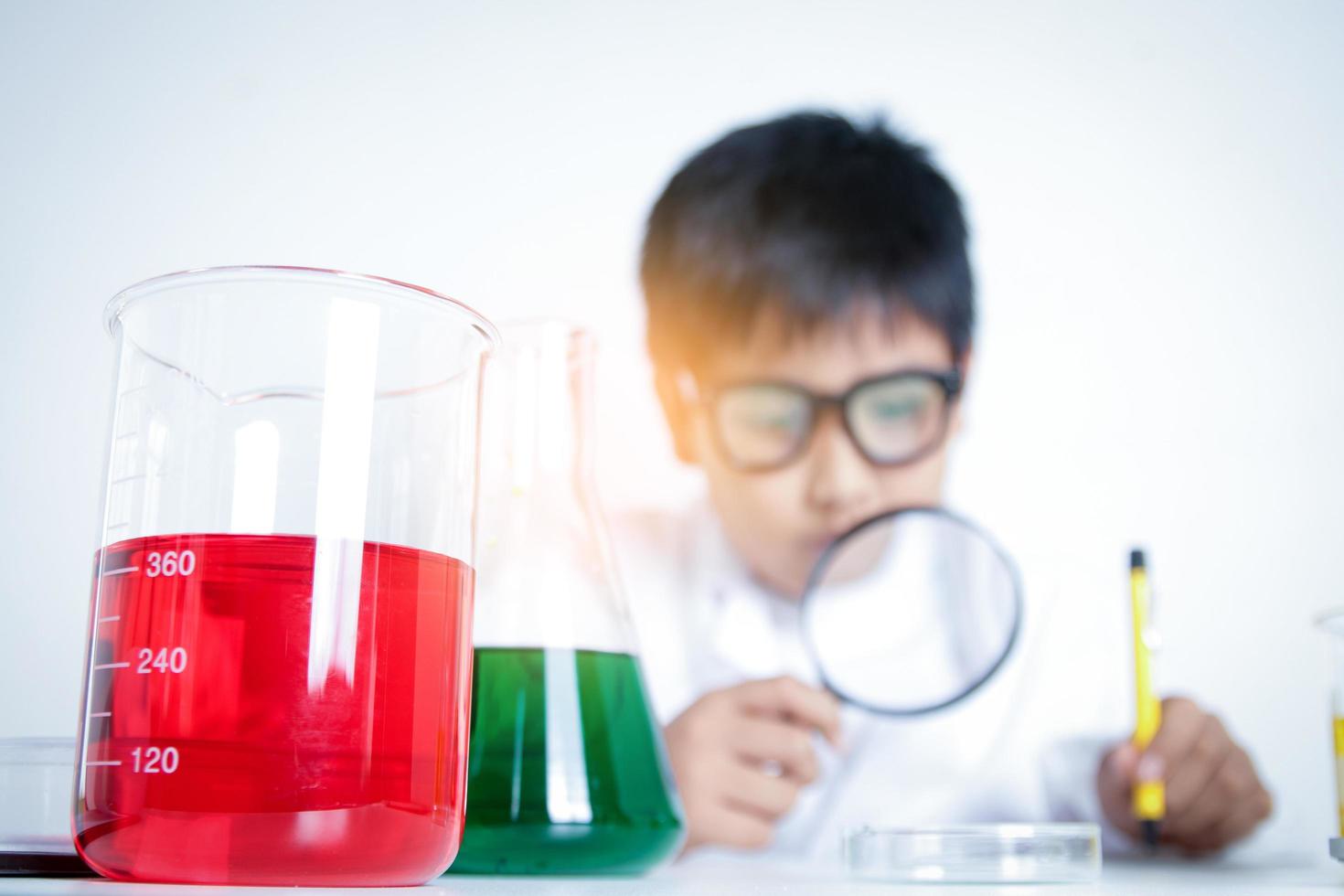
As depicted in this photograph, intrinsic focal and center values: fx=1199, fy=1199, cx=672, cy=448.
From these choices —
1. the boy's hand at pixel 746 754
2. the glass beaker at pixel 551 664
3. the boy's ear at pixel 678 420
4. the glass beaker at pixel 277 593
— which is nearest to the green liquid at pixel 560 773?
the glass beaker at pixel 551 664

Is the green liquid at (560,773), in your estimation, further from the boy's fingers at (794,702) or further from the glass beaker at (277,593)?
the boy's fingers at (794,702)

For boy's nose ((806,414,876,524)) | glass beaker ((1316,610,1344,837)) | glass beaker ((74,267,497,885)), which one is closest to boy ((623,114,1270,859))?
boy's nose ((806,414,876,524))

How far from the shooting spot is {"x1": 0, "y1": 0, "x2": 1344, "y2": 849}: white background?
40.3 inches

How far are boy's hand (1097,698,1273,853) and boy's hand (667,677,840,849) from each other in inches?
10.3

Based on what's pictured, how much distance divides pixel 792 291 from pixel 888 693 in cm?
36

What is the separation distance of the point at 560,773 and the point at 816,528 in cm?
42

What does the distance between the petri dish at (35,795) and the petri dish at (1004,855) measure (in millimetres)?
475

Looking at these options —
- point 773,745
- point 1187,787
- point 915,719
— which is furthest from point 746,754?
point 1187,787

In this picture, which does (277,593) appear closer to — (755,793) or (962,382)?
(755,793)

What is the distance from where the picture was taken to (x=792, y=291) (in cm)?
107

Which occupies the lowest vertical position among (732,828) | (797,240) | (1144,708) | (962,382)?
(732,828)

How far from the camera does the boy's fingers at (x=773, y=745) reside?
3.30ft

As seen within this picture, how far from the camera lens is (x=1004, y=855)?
707 mm


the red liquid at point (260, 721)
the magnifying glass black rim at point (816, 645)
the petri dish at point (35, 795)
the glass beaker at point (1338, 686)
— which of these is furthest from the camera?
the magnifying glass black rim at point (816, 645)
